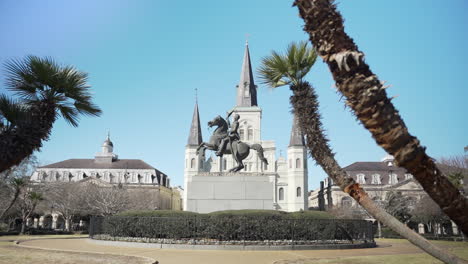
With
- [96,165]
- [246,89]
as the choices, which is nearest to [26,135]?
[246,89]

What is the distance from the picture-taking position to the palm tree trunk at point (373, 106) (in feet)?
14.7

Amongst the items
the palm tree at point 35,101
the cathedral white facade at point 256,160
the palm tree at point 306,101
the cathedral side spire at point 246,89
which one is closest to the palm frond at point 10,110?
the palm tree at point 35,101

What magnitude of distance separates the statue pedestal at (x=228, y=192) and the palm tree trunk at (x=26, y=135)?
506 inches

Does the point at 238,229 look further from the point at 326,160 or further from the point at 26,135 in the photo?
the point at 26,135

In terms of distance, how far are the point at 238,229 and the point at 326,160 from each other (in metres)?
9.06

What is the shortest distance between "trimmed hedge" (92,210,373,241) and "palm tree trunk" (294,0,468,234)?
1146 centimetres

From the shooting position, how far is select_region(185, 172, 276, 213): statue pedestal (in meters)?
19.7

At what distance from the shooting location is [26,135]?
262 inches

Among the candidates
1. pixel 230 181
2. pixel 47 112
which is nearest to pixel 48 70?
pixel 47 112

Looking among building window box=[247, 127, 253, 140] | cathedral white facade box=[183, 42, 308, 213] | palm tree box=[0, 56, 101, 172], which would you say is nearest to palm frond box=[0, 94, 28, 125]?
palm tree box=[0, 56, 101, 172]

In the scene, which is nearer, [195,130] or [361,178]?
[361,178]

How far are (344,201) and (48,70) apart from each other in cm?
7271

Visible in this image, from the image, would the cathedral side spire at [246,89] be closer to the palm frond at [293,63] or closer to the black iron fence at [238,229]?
the black iron fence at [238,229]

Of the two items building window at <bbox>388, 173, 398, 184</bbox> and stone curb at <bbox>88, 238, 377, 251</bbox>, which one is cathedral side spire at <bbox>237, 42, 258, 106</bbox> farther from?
stone curb at <bbox>88, 238, 377, 251</bbox>
